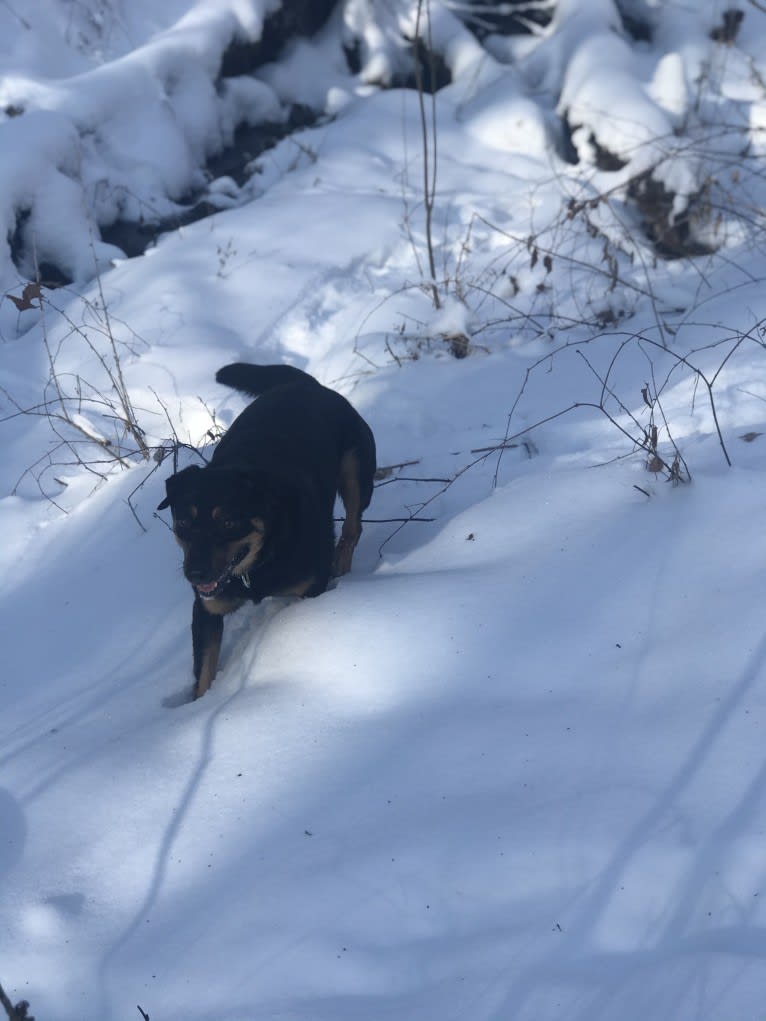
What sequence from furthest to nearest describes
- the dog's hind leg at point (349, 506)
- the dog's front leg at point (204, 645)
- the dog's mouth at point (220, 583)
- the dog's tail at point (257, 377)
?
1. the dog's tail at point (257, 377)
2. the dog's hind leg at point (349, 506)
3. the dog's front leg at point (204, 645)
4. the dog's mouth at point (220, 583)

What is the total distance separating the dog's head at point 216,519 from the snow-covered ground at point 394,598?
0.99 ft

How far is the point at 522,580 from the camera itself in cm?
259

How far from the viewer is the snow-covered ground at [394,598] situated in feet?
5.39

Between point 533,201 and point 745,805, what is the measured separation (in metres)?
4.93

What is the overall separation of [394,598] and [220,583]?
52cm

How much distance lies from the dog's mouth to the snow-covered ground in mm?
242

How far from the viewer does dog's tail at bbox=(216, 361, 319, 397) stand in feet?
11.9

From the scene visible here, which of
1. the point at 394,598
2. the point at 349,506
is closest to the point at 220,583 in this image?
the point at 394,598

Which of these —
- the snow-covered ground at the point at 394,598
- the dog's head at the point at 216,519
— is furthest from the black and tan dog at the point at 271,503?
the snow-covered ground at the point at 394,598

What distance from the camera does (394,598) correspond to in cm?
263

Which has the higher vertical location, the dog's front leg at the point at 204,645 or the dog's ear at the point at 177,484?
the dog's ear at the point at 177,484

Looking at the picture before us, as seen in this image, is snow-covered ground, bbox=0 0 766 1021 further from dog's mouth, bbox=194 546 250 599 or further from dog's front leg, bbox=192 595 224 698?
dog's mouth, bbox=194 546 250 599

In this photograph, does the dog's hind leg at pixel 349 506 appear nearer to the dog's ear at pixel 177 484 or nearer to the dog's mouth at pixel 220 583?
the dog's mouth at pixel 220 583

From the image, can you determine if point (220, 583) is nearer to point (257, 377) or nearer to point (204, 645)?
point (204, 645)
